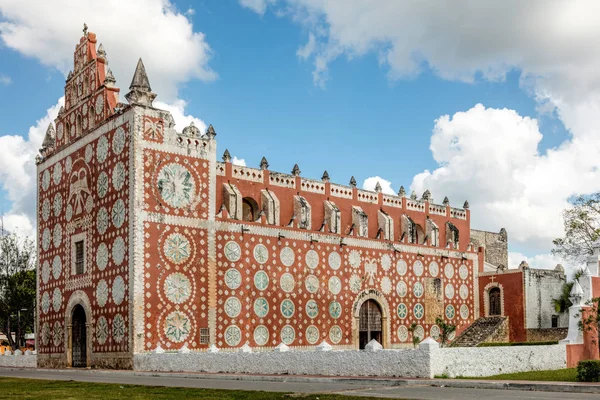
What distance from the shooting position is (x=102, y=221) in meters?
33.3

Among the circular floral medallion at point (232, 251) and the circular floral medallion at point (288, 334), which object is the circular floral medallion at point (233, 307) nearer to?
the circular floral medallion at point (232, 251)

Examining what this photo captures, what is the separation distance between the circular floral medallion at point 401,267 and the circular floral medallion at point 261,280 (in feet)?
31.6

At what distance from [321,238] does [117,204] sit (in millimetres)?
11228

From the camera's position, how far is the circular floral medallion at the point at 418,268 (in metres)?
43.4

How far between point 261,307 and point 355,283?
6708 mm

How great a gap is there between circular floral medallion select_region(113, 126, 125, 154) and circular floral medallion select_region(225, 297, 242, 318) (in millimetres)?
8241

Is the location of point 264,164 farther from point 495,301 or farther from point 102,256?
point 495,301

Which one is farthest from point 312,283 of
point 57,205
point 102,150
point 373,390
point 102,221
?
point 373,390

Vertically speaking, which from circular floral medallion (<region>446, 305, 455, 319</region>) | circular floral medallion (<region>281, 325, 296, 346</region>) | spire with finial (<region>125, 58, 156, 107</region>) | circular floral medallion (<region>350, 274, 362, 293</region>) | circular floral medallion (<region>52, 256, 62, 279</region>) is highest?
spire with finial (<region>125, 58, 156, 107</region>)

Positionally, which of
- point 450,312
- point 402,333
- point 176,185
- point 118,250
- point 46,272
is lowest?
point 402,333

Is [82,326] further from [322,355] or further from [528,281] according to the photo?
[528,281]

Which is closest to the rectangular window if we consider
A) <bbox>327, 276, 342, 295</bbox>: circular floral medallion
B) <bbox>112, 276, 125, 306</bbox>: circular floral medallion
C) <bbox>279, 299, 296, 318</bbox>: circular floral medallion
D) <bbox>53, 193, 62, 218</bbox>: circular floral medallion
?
<bbox>53, 193, 62, 218</bbox>: circular floral medallion

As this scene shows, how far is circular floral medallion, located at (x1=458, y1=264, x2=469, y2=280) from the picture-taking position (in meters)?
46.0

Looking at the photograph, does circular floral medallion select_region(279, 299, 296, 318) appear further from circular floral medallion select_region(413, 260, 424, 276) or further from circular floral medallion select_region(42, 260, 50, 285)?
circular floral medallion select_region(42, 260, 50, 285)
